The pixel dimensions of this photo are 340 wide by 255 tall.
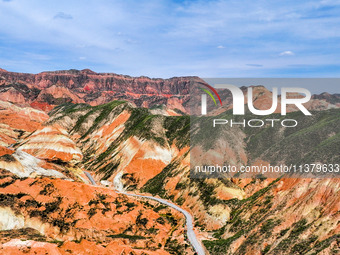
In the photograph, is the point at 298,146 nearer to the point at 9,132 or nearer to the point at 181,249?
the point at 181,249

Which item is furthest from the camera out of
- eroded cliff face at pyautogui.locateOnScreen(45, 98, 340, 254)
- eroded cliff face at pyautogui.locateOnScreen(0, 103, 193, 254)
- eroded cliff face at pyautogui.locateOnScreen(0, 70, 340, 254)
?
eroded cliff face at pyautogui.locateOnScreen(0, 103, 193, 254)

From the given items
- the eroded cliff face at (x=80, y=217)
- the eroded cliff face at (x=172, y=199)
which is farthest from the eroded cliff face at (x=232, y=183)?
the eroded cliff face at (x=80, y=217)

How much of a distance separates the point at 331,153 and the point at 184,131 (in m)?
67.9

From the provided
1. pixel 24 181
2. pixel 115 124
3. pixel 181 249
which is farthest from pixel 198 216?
pixel 115 124

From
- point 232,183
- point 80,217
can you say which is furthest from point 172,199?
point 80,217

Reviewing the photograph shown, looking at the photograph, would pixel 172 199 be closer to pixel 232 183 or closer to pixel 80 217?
pixel 232 183

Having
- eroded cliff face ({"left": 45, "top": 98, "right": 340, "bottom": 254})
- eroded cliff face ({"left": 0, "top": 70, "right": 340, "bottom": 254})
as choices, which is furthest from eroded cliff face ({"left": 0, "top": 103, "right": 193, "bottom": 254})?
eroded cliff face ({"left": 45, "top": 98, "right": 340, "bottom": 254})

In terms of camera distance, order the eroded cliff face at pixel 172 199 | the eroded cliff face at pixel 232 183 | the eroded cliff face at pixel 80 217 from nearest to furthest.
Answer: the eroded cliff face at pixel 172 199
the eroded cliff face at pixel 232 183
the eroded cliff face at pixel 80 217

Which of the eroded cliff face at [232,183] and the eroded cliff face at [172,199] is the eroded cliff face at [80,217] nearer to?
the eroded cliff face at [172,199]

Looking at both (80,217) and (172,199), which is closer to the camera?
(80,217)

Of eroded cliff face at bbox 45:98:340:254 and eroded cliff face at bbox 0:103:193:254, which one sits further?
eroded cliff face at bbox 0:103:193:254

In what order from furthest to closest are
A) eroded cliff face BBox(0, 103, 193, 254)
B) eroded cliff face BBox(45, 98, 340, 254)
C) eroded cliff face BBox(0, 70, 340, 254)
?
eroded cliff face BBox(0, 103, 193, 254)
eroded cliff face BBox(45, 98, 340, 254)
eroded cliff face BBox(0, 70, 340, 254)

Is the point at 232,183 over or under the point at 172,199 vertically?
over

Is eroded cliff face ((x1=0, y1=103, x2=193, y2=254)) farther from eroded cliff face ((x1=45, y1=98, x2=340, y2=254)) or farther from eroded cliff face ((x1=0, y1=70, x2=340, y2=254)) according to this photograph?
eroded cliff face ((x1=45, y1=98, x2=340, y2=254))
